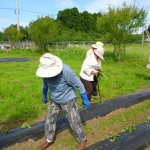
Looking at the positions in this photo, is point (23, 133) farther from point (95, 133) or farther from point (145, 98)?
point (145, 98)

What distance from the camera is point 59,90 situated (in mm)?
4059

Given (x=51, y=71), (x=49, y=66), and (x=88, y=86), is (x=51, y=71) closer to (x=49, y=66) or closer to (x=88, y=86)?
(x=49, y=66)

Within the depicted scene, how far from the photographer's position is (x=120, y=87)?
907cm

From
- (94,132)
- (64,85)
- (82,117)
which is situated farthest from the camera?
(82,117)

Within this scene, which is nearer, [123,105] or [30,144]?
[30,144]

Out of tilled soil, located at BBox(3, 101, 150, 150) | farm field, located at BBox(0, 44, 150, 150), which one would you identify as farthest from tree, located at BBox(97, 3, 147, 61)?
tilled soil, located at BBox(3, 101, 150, 150)

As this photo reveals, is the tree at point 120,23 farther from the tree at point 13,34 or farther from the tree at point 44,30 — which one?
the tree at point 13,34

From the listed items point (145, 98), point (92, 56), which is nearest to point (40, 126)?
point (92, 56)

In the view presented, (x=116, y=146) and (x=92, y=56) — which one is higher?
(x=92, y=56)

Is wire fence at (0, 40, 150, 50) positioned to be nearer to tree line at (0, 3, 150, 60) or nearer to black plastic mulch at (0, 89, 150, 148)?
tree line at (0, 3, 150, 60)

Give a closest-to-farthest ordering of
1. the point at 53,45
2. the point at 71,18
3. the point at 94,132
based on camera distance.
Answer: the point at 94,132 → the point at 53,45 → the point at 71,18

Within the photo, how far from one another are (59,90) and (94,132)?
1422 mm

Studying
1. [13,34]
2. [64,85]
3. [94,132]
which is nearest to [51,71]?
[64,85]

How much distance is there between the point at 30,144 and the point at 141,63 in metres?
12.1
